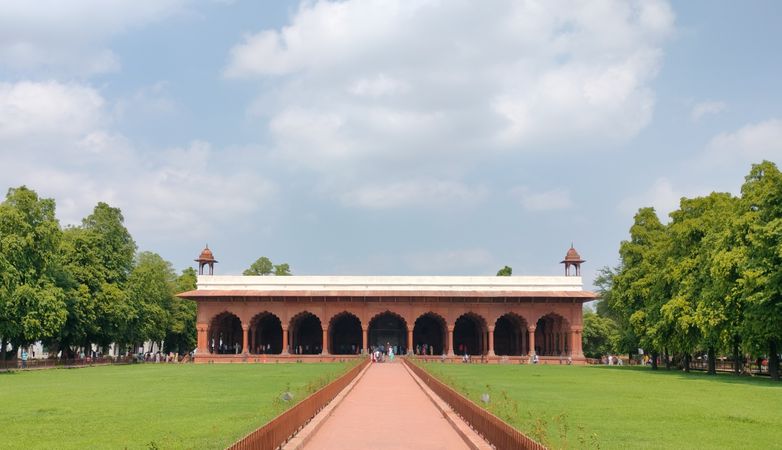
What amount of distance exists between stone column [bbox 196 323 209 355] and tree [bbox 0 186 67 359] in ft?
43.4

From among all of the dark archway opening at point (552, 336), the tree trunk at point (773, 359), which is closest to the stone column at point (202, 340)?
the dark archway opening at point (552, 336)

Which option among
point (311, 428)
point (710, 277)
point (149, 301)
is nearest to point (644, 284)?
point (710, 277)

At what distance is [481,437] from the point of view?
11.9 metres

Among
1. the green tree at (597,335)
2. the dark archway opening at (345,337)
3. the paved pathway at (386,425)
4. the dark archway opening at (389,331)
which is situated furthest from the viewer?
the green tree at (597,335)

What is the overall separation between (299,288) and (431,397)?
34738mm

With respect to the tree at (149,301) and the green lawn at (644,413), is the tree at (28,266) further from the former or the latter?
the green lawn at (644,413)

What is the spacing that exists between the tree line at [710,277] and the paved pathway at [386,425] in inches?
568

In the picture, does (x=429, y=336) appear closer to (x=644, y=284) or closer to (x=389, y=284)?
(x=389, y=284)

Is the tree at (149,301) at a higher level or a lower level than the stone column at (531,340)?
higher

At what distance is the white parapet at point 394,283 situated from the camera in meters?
53.1

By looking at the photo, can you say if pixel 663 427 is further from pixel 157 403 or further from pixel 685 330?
pixel 685 330

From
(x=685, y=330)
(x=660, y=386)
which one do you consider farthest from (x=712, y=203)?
(x=660, y=386)

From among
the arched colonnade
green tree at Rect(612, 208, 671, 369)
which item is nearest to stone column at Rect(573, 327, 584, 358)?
the arched colonnade

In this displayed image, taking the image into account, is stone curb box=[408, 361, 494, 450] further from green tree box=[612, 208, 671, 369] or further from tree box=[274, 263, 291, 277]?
tree box=[274, 263, 291, 277]
